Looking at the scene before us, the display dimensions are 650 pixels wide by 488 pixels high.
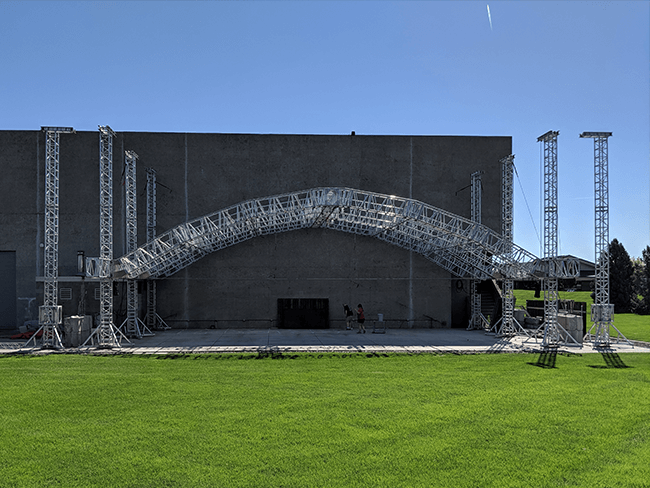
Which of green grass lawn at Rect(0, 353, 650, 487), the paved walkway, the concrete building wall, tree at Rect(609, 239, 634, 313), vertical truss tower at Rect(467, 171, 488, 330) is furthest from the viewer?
tree at Rect(609, 239, 634, 313)

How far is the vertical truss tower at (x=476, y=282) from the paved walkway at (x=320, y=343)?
2.42 m

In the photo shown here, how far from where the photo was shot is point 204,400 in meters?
13.5

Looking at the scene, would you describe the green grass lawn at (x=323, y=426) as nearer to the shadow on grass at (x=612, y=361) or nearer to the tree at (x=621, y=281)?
the shadow on grass at (x=612, y=361)

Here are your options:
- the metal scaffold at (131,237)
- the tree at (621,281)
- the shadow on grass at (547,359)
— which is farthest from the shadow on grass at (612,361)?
the tree at (621,281)

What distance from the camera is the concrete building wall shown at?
33.0 metres

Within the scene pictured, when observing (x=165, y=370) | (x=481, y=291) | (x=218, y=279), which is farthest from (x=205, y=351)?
(x=481, y=291)

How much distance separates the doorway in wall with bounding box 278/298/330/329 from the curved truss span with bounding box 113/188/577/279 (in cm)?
526

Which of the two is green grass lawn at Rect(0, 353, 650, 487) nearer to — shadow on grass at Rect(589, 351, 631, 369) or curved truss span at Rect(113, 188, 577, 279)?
shadow on grass at Rect(589, 351, 631, 369)

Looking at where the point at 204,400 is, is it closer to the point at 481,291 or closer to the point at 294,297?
the point at 294,297

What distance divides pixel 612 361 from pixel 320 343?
539 inches

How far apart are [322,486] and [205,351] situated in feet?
53.1

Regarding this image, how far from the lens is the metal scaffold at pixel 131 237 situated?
29188 millimetres

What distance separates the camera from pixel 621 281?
60938 millimetres

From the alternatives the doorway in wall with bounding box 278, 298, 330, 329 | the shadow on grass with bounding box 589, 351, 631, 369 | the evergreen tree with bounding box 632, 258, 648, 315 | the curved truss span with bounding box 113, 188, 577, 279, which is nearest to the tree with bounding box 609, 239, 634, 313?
the evergreen tree with bounding box 632, 258, 648, 315
